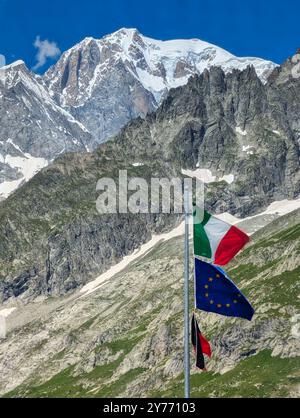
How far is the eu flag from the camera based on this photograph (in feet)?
130

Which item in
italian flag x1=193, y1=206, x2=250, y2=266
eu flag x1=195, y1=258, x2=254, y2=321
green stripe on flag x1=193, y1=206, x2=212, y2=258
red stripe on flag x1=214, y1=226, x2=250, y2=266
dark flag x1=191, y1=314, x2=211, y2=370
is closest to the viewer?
dark flag x1=191, y1=314, x2=211, y2=370

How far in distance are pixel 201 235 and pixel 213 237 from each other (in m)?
0.63

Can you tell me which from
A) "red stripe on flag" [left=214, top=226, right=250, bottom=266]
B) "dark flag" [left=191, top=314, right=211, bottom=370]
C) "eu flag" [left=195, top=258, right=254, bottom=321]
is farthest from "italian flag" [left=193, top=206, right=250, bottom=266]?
"dark flag" [left=191, top=314, right=211, bottom=370]

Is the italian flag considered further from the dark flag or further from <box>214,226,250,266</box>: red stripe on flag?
the dark flag

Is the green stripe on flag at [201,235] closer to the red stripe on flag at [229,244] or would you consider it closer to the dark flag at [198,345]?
the red stripe on flag at [229,244]

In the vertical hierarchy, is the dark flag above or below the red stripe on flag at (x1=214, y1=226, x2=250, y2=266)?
below

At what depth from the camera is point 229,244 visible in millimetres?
40438

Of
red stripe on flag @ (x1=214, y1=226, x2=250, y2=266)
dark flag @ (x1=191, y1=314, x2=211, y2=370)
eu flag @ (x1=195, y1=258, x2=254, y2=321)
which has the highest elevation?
red stripe on flag @ (x1=214, y1=226, x2=250, y2=266)

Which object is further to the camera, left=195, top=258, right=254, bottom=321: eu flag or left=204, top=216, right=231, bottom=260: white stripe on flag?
left=204, top=216, right=231, bottom=260: white stripe on flag

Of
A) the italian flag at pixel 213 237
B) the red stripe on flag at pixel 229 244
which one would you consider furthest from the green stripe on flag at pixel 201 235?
the red stripe on flag at pixel 229 244

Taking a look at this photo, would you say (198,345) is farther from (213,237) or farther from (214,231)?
(214,231)

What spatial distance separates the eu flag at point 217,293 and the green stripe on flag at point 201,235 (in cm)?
61
